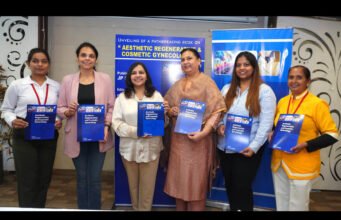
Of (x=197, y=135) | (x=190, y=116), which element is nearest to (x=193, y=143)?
(x=197, y=135)

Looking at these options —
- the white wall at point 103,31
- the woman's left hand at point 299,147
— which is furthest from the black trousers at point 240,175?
the white wall at point 103,31

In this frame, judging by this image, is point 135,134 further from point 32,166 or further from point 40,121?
point 32,166

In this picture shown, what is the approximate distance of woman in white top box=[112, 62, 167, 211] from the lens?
267 centimetres

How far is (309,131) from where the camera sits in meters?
2.30

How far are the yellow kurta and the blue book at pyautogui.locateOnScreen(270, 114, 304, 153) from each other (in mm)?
66

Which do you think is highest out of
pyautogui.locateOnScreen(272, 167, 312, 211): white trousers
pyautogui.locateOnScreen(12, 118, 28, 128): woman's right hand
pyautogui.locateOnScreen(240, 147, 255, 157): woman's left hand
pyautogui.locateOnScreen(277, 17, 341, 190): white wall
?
pyautogui.locateOnScreen(277, 17, 341, 190): white wall

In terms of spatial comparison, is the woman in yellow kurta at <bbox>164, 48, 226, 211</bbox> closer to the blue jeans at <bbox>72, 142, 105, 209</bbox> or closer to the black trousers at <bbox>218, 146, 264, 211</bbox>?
the black trousers at <bbox>218, 146, 264, 211</bbox>

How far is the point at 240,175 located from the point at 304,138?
0.56 meters

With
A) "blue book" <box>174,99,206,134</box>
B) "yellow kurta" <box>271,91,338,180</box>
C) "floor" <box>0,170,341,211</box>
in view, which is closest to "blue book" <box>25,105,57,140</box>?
"blue book" <box>174,99,206,134</box>

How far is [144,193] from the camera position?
2842 mm

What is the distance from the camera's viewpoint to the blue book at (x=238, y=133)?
2424mm
